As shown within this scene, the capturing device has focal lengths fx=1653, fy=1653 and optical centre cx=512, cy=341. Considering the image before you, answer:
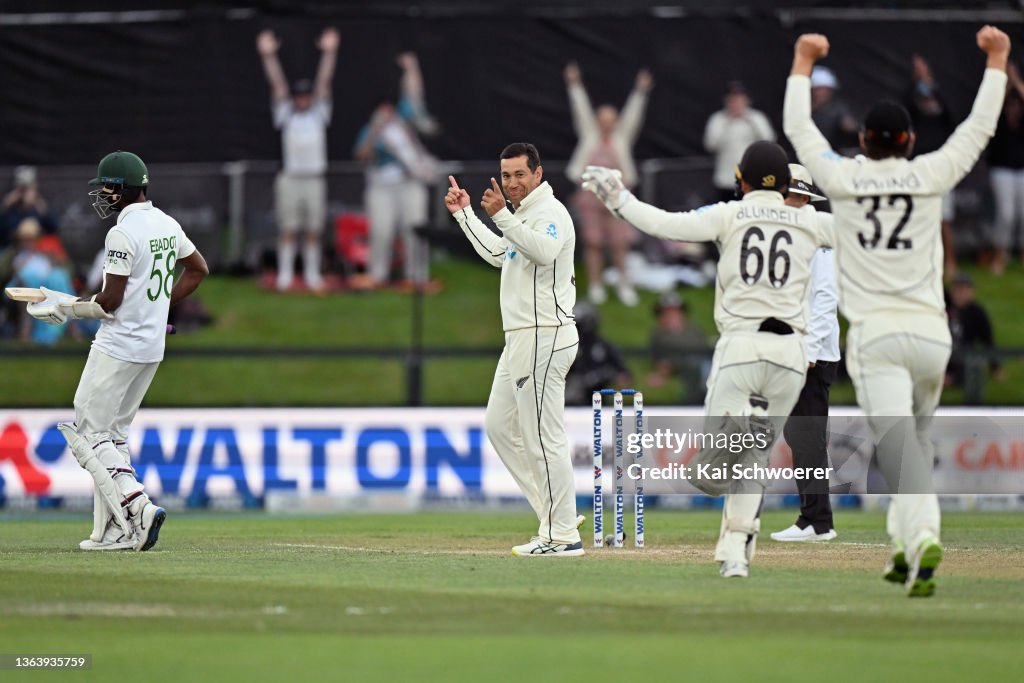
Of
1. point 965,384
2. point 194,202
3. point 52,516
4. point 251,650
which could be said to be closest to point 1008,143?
point 965,384

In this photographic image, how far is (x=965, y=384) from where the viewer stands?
19.5m

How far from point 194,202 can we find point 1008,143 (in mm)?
11032

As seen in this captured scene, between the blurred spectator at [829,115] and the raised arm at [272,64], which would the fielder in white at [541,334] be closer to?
the blurred spectator at [829,115]

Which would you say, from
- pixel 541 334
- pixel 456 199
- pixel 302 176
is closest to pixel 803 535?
pixel 541 334

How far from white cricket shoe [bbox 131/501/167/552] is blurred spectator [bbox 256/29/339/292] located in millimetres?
11699

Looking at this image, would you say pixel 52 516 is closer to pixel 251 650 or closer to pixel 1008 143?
pixel 251 650

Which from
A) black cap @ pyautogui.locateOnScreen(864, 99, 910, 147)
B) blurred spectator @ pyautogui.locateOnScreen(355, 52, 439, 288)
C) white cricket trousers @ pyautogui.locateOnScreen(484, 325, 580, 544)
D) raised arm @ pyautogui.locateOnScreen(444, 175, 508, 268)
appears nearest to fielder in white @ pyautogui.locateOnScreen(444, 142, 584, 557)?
white cricket trousers @ pyautogui.locateOnScreen(484, 325, 580, 544)

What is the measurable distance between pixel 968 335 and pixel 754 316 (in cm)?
1190

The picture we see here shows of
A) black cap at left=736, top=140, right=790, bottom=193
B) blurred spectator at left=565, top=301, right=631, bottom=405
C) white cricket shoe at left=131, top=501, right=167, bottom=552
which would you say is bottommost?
white cricket shoe at left=131, top=501, right=167, bottom=552

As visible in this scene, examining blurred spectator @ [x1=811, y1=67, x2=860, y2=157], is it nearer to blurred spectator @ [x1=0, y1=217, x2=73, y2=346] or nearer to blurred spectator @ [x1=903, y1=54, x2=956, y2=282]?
blurred spectator @ [x1=903, y1=54, x2=956, y2=282]

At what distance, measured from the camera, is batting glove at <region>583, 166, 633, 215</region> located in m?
8.92

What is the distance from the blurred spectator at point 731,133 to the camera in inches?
861

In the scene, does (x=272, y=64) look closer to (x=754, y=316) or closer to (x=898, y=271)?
(x=754, y=316)

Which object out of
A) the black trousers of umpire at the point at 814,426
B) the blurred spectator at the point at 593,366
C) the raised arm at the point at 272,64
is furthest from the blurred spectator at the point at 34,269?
the black trousers of umpire at the point at 814,426
